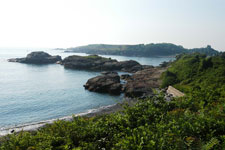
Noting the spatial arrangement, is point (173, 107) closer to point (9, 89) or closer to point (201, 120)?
point (201, 120)

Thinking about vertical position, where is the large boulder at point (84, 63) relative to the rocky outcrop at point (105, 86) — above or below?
above

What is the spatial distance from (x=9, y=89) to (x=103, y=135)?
51.9 m

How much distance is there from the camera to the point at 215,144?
6898 millimetres

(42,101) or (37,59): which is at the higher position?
(37,59)

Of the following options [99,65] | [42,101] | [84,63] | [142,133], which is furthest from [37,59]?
[142,133]

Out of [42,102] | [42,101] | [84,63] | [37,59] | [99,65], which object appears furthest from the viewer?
[37,59]

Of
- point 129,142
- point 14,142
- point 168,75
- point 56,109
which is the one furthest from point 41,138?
point 168,75

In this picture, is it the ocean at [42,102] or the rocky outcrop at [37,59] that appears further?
the rocky outcrop at [37,59]

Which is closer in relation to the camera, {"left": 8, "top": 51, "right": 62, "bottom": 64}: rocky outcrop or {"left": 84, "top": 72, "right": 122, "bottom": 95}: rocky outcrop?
{"left": 84, "top": 72, "right": 122, "bottom": 95}: rocky outcrop

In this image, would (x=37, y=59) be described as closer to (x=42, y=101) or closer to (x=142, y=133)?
(x=42, y=101)

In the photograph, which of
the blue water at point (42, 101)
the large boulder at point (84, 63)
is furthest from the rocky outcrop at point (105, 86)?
the large boulder at point (84, 63)

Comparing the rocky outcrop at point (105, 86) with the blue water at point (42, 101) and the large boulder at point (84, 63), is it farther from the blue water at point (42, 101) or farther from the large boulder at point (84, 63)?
the large boulder at point (84, 63)

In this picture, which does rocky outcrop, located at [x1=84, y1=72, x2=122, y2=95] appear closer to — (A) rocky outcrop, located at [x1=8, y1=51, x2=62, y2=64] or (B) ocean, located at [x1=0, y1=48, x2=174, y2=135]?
(B) ocean, located at [x1=0, y1=48, x2=174, y2=135]

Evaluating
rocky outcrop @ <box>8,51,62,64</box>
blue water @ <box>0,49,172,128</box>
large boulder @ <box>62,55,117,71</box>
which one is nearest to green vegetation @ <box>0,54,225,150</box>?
blue water @ <box>0,49,172,128</box>
